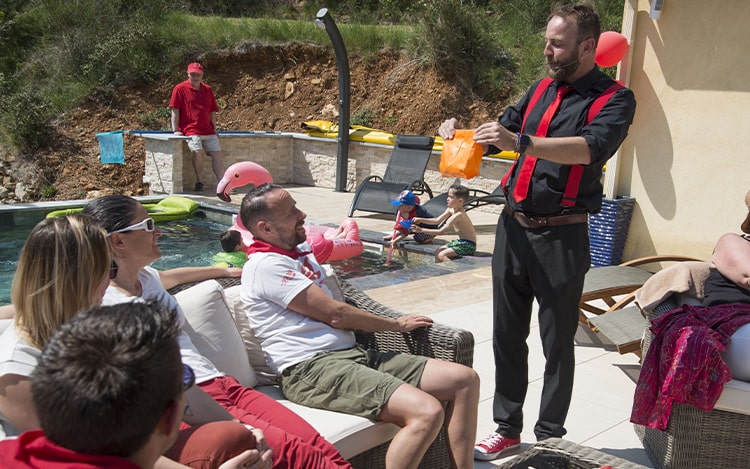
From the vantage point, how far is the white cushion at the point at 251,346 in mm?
2902

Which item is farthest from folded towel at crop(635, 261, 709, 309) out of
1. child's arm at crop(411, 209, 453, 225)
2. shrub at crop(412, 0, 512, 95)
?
shrub at crop(412, 0, 512, 95)

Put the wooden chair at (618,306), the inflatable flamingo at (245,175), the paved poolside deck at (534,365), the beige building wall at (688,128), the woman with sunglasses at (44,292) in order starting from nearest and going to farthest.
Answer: the woman with sunglasses at (44,292) → the paved poolside deck at (534,365) → the wooden chair at (618,306) → the beige building wall at (688,128) → the inflatable flamingo at (245,175)

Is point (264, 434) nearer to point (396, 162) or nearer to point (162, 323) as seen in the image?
point (162, 323)

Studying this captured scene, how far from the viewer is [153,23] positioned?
17.1m

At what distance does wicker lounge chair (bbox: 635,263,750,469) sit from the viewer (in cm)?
288

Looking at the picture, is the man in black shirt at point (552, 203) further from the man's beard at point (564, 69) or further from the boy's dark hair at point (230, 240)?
the boy's dark hair at point (230, 240)

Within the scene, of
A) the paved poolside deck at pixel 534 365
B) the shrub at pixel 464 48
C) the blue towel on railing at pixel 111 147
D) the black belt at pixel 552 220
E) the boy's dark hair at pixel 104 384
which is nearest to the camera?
the boy's dark hair at pixel 104 384

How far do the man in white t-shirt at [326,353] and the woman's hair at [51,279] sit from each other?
964 millimetres

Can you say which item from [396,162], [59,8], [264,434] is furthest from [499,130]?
[59,8]

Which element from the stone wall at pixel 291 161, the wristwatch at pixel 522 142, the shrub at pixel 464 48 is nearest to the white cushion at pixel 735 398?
the wristwatch at pixel 522 142

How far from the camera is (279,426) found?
2391 mm

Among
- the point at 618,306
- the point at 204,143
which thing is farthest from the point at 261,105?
the point at 618,306

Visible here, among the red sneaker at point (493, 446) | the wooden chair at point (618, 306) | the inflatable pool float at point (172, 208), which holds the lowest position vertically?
the inflatable pool float at point (172, 208)

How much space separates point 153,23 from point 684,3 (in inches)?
534
